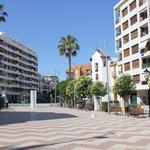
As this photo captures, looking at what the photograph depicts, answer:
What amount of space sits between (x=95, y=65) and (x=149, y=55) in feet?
102

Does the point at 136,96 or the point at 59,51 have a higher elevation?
the point at 59,51

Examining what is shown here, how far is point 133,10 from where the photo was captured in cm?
5481

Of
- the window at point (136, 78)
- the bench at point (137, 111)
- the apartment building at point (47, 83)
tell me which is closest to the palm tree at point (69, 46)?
the window at point (136, 78)

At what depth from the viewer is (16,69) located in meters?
128

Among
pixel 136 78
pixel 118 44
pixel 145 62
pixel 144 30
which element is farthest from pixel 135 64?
pixel 118 44

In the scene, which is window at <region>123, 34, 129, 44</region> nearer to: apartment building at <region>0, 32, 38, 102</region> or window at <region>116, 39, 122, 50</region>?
window at <region>116, 39, 122, 50</region>

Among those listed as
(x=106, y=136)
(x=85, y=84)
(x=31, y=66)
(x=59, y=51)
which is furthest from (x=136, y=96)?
(x=31, y=66)

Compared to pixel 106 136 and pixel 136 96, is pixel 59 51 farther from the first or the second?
pixel 106 136

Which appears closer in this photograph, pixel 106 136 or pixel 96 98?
pixel 106 136

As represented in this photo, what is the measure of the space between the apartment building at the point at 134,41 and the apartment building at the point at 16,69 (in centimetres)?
5696

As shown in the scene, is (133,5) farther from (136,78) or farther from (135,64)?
(136,78)

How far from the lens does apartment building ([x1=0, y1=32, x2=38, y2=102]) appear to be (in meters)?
117

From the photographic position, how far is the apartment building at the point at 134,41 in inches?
2012

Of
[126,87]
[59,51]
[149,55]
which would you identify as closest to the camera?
[126,87]
